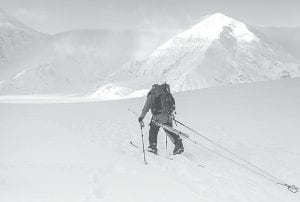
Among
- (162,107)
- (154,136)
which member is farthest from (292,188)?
(154,136)

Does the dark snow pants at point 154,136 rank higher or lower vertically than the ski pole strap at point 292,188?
higher

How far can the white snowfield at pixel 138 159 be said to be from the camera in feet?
26.1

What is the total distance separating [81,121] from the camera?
1916cm

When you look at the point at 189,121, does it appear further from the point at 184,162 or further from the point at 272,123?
the point at 184,162

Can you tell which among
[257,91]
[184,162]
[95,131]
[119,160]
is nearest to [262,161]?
[184,162]

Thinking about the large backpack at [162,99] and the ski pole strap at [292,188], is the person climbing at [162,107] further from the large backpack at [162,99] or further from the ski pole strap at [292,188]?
the ski pole strap at [292,188]

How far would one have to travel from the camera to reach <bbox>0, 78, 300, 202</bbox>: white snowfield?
7961 millimetres

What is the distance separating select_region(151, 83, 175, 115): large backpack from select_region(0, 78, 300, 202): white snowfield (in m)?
1.38

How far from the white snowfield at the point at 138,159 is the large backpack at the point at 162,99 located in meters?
Result: 1.38

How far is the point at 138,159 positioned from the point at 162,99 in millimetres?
1957

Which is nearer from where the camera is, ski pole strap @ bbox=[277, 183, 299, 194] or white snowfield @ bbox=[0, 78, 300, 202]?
white snowfield @ bbox=[0, 78, 300, 202]

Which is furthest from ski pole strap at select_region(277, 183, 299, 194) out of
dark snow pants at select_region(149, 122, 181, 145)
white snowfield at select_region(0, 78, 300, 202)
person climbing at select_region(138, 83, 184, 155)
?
dark snow pants at select_region(149, 122, 181, 145)

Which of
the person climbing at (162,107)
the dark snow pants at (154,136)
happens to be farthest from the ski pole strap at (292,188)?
the dark snow pants at (154,136)

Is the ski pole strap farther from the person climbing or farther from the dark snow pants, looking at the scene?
the dark snow pants
